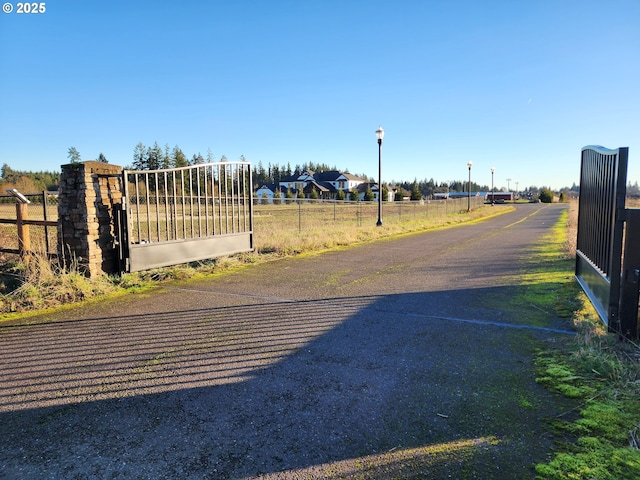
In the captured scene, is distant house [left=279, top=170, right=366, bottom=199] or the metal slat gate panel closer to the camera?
the metal slat gate panel

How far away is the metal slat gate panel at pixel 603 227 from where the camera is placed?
13.8ft

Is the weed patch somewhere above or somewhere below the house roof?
below

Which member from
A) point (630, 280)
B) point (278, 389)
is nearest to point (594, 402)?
point (630, 280)

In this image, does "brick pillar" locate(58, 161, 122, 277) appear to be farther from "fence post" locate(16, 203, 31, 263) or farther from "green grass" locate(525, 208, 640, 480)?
"green grass" locate(525, 208, 640, 480)

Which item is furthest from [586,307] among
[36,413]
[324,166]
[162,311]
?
[324,166]

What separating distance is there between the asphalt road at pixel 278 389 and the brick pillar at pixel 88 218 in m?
1.36

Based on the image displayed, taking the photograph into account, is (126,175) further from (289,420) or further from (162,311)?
(289,420)

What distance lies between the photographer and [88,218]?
7.18 m

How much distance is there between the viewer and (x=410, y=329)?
16.7 ft

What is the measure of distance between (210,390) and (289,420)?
865mm

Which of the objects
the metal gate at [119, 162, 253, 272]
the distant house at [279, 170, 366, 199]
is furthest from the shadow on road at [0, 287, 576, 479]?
the distant house at [279, 170, 366, 199]

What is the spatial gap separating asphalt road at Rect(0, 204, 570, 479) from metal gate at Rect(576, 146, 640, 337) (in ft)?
2.18

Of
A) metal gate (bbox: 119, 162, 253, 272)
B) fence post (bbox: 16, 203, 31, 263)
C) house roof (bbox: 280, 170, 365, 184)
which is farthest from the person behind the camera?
house roof (bbox: 280, 170, 365, 184)

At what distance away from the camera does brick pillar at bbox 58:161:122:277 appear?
7.22 metres
